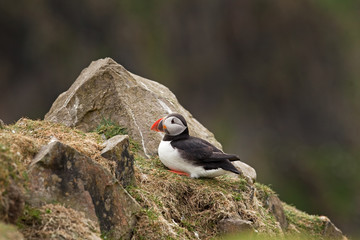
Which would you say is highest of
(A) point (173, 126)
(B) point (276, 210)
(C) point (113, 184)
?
(B) point (276, 210)

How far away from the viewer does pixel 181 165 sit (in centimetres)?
717

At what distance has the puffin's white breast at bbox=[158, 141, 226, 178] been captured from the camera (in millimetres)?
7117

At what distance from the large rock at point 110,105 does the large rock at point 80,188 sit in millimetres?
2210

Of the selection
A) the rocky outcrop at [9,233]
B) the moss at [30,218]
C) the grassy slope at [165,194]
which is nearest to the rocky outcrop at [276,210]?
the grassy slope at [165,194]

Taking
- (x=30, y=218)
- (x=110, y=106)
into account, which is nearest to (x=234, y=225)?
(x=30, y=218)

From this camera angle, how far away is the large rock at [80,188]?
5.18m

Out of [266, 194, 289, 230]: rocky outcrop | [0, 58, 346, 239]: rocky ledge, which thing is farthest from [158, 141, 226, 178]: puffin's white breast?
[266, 194, 289, 230]: rocky outcrop

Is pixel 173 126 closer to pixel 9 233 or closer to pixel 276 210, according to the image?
pixel 276 210

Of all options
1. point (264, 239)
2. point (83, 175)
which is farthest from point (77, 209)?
point (264, 239)

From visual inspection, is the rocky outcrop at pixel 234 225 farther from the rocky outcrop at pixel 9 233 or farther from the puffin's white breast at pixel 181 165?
the rocky outcrop at pixel 9 233

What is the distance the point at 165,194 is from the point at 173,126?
3.47 ft

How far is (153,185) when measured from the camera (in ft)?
22.0

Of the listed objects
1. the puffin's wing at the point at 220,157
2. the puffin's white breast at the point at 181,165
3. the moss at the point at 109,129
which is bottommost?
the puffin's white breast at the point at 181,165

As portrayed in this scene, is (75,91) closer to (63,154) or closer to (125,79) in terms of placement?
(125,79)
